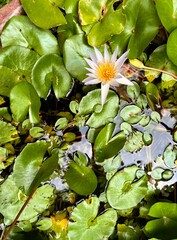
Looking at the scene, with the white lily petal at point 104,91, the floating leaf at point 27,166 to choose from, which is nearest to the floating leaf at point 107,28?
the white lily petal at point 104,91

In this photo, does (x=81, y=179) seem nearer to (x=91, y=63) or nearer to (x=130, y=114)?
(x=130, y=114)

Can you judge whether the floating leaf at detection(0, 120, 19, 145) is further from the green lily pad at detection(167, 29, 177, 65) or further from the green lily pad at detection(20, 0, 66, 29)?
the green lily pad at detection(167, 29, 177, 65)

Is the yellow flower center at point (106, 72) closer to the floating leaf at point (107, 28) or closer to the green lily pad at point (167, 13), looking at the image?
the floating leaf at point (107, 28)

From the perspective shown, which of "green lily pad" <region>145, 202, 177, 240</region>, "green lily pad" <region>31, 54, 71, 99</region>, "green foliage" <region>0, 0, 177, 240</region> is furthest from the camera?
"green lily pad" <region>31, 54, 71, 99</region>

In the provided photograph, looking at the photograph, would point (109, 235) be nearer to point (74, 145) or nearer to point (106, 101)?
point (74, 145)

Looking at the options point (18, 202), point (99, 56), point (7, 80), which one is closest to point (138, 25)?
point (99, 56)

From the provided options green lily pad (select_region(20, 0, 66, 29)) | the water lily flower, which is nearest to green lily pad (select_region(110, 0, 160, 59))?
the water lily flower

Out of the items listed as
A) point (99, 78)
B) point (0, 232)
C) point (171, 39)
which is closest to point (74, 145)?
point (99, 78)
